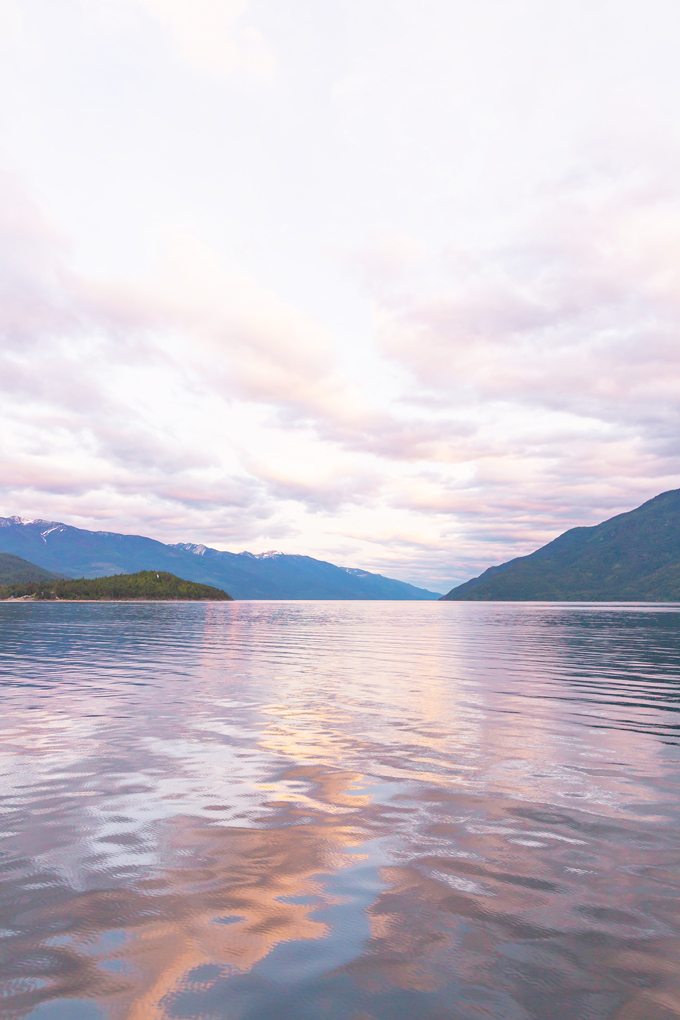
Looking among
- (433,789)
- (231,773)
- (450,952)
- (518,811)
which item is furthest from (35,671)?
(450,952)

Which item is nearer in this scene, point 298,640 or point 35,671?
point 35,671

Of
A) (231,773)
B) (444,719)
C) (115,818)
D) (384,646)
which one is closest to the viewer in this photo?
(115,818)

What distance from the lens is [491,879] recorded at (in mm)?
10203

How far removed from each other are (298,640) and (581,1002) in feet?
224

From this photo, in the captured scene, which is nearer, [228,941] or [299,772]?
[228,941]

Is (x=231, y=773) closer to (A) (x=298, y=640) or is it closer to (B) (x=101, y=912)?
(B) (x=101, y=912)

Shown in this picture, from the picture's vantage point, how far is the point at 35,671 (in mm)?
39625

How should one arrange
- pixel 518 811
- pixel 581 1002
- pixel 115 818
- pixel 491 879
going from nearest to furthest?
pixel 581 1002, pixel 491 879, pixel 115 818, pixel 518 811

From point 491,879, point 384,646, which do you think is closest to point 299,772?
point 491,879

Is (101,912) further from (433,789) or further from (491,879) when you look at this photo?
(433,789)

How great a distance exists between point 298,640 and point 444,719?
1975 inches

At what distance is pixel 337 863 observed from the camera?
1085 centimetres

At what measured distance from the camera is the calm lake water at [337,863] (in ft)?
23.0

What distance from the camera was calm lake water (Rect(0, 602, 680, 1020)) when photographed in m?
7.00
